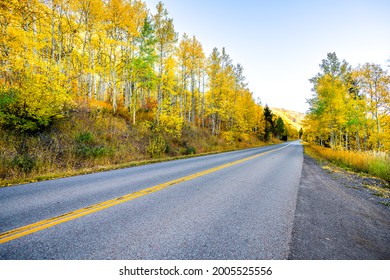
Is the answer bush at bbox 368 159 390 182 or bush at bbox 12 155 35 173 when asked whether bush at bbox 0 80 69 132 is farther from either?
bush at bbox 368 159 390 182

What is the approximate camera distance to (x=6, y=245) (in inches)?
85.8

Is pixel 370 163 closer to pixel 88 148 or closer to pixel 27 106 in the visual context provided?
pixel 88 148

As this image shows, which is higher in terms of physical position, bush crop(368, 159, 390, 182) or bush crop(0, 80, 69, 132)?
bush crop(0, 80, 69, 132)

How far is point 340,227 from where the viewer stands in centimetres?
304

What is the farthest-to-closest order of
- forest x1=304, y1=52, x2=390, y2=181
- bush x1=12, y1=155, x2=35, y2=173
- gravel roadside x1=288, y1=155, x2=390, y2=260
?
forest x1=304, y1=52, x2=390, y2=181 → bush x1=12, y1=155, x2=35, y2=173 → gravel roadside x1=288, y1=155, x2=390, y2=260

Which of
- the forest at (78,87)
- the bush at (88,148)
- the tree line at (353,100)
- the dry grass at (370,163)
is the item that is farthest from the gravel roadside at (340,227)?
the tree line at (353,100)

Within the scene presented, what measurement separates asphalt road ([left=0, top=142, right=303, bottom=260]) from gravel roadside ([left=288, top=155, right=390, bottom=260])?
210 millimetres

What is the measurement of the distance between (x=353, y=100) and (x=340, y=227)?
64.7 feet

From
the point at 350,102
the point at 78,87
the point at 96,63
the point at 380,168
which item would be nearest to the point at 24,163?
the point at 78,87

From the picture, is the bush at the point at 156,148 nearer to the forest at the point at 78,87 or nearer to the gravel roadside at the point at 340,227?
the forest at the point at 78,87

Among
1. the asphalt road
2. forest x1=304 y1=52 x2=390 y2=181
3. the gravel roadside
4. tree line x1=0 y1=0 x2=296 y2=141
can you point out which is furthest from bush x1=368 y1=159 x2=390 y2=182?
tree line x1=0 y1=0 x2=296 y2=141

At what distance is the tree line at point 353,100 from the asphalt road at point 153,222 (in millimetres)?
16542

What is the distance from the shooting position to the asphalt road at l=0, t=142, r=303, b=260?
2.18 metres

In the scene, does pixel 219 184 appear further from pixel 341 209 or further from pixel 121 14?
pixel 121 14
